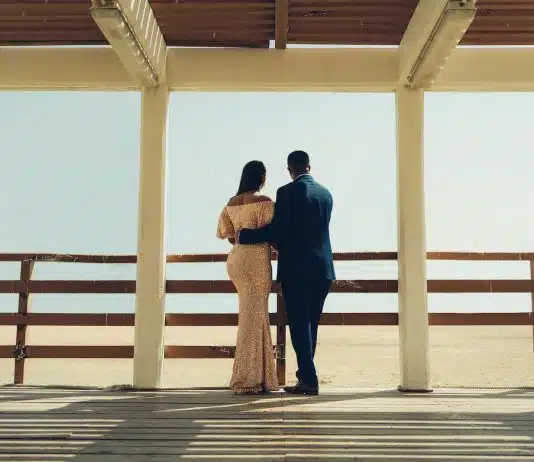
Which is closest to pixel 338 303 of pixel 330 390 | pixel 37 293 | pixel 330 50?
pixel 330 390

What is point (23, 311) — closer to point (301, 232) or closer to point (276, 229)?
point (276, 229)

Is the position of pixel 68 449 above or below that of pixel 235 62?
below

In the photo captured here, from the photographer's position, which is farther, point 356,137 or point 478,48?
point 356,137

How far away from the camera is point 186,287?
16.2 feet

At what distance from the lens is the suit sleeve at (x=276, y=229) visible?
13.1 feet

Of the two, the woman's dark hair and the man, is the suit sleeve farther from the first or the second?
the woman's dark hair

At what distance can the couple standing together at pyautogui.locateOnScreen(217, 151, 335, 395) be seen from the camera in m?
3.99

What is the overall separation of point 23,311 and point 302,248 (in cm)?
254

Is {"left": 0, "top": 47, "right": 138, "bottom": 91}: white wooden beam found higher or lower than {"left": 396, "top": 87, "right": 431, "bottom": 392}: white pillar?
higher

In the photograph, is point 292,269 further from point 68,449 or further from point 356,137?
point 356,137

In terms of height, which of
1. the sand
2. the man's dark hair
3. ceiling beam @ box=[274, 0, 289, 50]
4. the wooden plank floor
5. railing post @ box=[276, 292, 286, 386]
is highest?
ceiling beam @ box=[274, 0, 289, 50]

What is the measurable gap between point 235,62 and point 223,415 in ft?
8.37

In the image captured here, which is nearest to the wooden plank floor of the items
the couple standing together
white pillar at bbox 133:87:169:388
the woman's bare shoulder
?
the couple standing together

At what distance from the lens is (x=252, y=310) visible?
411cm
